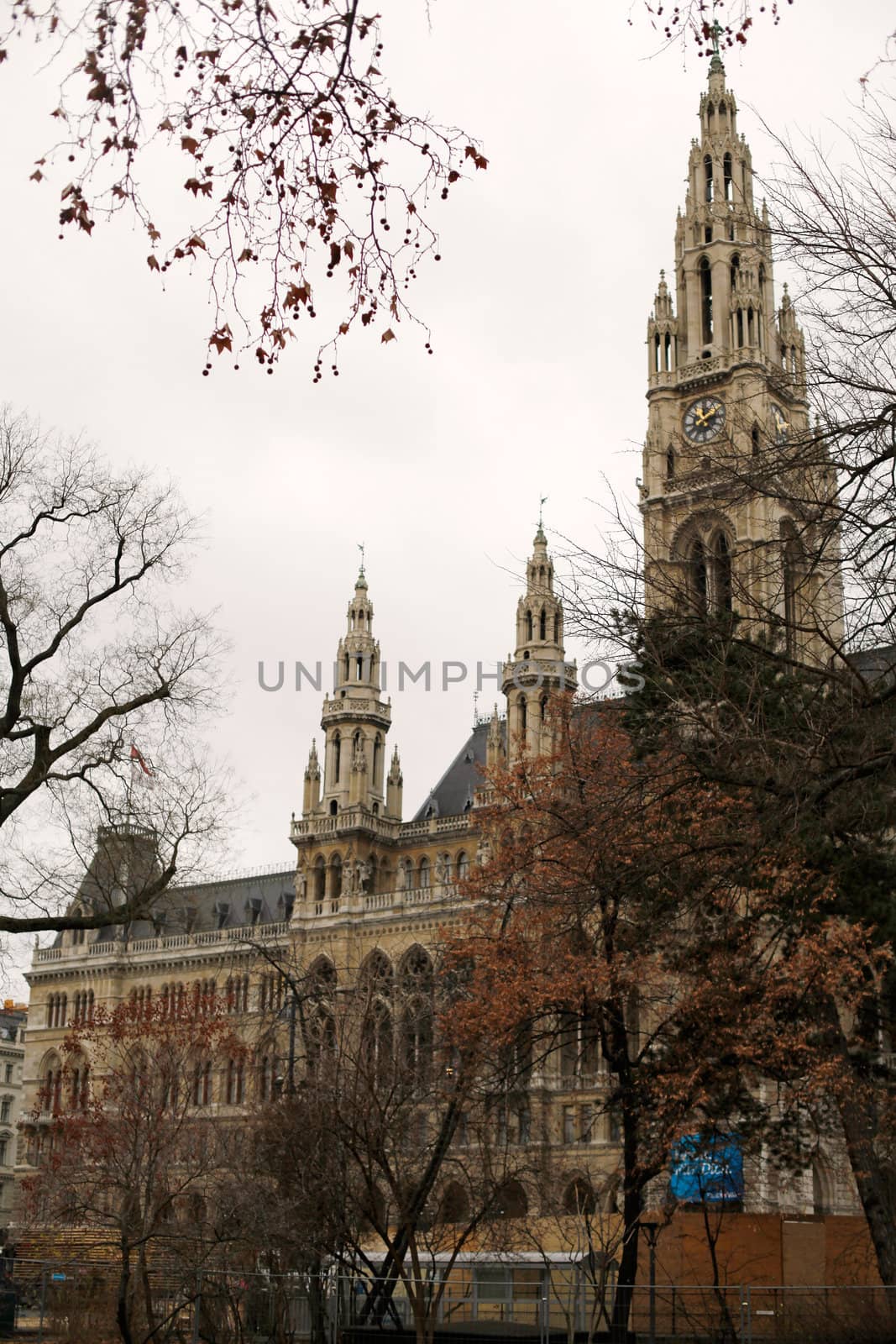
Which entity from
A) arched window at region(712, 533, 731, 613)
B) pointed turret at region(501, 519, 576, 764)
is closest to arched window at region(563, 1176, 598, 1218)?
arched window at region(712, 533, 731, 613)

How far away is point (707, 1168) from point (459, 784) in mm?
42047

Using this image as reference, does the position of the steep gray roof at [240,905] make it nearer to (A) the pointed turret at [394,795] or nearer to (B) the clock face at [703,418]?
(A) the pointed turret at [394,795]

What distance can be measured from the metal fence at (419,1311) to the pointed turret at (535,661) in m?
35.1

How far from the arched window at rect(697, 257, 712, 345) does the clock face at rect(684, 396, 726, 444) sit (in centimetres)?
392

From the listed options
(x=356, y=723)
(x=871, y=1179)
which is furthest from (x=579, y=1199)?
(x=356, y=723)

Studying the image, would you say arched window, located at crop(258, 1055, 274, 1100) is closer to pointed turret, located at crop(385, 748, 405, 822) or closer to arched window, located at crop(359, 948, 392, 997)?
arched window, located at crop(359, 948, 392, 997)

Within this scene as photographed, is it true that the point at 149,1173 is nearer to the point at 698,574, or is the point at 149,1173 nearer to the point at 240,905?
the point at 698,574

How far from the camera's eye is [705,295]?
221 feet

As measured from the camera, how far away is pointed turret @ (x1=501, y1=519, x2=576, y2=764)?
61812mm

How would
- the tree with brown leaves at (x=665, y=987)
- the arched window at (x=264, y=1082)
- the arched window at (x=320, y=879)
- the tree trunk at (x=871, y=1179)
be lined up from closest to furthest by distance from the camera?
the tree with brown leaves at (x=665, y=987) → the tree trunk at (x=871, y=1179) → the arched window at (x=264, y=1082) → the arched window at (x=320, y=879)

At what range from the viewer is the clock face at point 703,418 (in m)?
62.8

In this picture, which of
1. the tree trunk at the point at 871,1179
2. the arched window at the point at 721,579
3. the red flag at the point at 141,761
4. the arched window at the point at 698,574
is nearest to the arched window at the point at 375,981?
the tree trunk at the point at 871,1179

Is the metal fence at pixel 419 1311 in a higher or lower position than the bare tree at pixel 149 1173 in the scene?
lower

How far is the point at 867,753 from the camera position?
41.0ft
